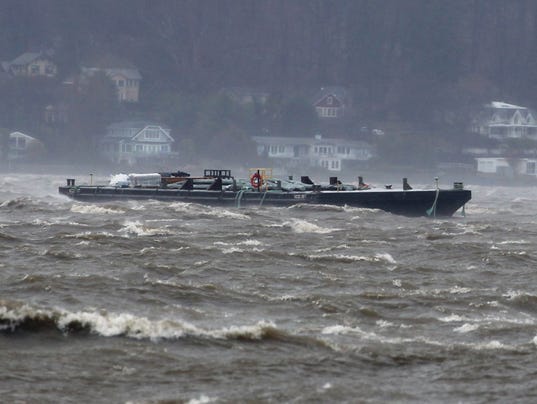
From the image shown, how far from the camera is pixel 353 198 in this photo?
79.2 metres

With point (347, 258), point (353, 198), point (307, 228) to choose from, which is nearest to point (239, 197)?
point (353, 198)

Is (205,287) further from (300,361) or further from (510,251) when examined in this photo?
(510,251)

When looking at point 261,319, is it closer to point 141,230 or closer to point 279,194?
point 141,230

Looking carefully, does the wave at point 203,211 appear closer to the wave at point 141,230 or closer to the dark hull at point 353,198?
the dark hull at point 353,198

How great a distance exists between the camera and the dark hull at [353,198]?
78125 millimetres

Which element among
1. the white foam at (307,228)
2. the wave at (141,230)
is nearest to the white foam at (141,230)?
the wave at (141,230)

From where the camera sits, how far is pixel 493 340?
30.4 m

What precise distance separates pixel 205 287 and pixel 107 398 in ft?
39.4

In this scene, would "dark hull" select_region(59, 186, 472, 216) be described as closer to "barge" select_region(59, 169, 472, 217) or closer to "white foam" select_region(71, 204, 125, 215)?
"barge" select_region(59, 169, 472, 217)

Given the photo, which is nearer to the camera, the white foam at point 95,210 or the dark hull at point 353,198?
the white foam at point 95,210

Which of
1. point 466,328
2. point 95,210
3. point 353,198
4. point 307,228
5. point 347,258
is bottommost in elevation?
point 466,328

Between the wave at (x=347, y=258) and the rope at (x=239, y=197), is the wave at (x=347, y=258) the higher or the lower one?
the lower one

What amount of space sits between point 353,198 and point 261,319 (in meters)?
47.8

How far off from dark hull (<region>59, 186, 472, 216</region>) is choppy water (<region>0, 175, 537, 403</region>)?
79.5ft
